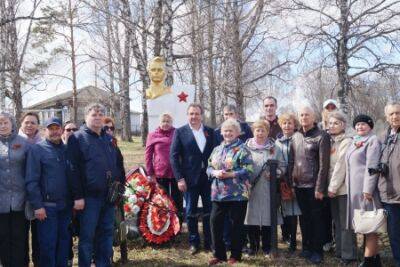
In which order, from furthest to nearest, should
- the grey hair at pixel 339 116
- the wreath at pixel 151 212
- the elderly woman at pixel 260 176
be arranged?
the wreath at pixel 151 212
the elderly woman at pixel 260 176
the grey hair at pixel 339 116

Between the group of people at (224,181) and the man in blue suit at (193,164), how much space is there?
1 cm

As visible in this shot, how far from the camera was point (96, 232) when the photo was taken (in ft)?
16.9

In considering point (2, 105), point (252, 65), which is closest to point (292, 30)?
point (252, 65)

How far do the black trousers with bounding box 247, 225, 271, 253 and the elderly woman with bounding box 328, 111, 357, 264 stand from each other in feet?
2.82

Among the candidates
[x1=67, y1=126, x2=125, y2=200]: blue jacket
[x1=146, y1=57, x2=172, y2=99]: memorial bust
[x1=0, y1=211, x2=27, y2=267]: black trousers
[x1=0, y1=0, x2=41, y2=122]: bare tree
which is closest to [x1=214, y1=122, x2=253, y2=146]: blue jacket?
[x1=67, y1=126, x2=125, y2=200]: blue jacket

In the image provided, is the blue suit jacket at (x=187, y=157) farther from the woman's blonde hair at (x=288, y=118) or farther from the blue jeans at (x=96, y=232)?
the blue jeans at (x=96, y=232)

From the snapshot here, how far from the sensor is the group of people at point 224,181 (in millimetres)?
4766

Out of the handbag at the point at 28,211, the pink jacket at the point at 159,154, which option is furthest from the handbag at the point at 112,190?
the pink jacket at the point at 159,154

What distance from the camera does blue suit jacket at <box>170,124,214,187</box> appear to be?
19.6 feet

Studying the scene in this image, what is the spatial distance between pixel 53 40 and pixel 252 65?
1300 cm

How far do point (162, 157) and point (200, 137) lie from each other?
0.75m

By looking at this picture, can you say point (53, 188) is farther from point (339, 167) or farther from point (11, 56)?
point (11, 56)

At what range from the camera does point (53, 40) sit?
27.0 meters

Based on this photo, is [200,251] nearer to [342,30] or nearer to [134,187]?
[134,187]
